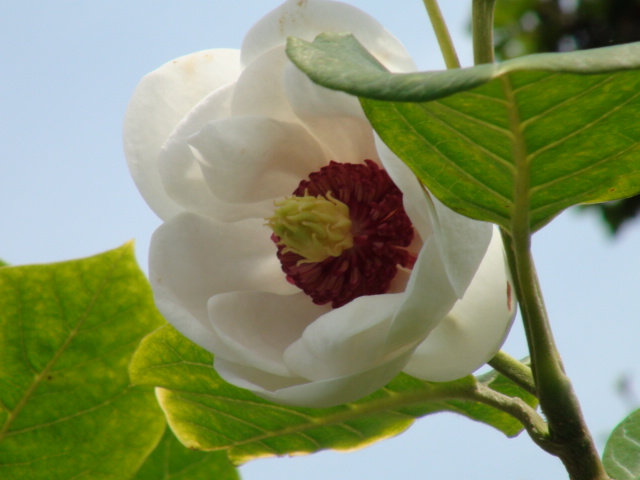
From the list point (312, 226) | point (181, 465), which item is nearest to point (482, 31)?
point (312, 226)

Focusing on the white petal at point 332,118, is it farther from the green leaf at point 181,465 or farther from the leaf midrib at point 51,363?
the green leaf at point 181,465

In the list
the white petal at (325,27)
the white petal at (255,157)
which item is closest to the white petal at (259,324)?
the white petal at (255,157)

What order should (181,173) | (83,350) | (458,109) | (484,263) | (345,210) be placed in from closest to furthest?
(458,109), (484,263), (181,173), (345,210), (83,350)

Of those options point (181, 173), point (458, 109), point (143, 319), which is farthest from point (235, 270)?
point (458, 109)

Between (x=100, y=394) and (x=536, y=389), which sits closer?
(x=536, y=389)

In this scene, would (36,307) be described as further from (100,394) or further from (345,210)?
(345,210)

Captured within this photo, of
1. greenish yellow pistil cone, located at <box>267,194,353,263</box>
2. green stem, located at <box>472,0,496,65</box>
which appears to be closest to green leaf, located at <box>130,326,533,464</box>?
greenish yellow pistil cone, located at <box>267,194,353,263</box>

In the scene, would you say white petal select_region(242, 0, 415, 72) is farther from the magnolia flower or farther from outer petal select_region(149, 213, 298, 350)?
outer petal select_region(149, 213, 298, 350)
